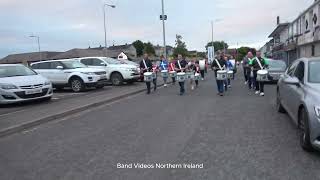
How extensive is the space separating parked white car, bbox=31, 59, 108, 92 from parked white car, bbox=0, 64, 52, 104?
4.40 metres

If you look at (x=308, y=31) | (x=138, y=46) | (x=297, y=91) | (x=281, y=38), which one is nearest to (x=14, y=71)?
(x=297, y=91)

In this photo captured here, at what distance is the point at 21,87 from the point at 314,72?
9.47 meters

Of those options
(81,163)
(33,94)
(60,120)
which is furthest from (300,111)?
(33,94)

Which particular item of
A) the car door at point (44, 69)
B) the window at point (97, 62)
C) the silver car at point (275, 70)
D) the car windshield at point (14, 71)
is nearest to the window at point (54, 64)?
the car door at point (44, 69)

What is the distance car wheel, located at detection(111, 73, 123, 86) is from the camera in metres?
22.4

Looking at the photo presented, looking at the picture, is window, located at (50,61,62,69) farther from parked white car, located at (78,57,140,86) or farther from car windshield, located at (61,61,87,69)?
parked white car, located at (78,57,140,86)

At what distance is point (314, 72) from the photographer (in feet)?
24.4

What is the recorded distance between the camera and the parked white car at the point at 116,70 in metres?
22.2

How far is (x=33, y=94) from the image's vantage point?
44.8ft

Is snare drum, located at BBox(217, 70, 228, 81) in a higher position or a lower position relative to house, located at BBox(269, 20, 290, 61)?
lower

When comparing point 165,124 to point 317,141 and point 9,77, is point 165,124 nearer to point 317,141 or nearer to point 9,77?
point 317,141

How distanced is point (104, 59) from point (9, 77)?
9.59m

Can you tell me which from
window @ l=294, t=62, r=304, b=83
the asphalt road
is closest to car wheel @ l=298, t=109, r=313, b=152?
the asphalt road

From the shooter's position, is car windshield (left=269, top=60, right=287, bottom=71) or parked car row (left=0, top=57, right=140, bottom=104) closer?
parked car row (left=0, top=57, right=140, bottom=104)
